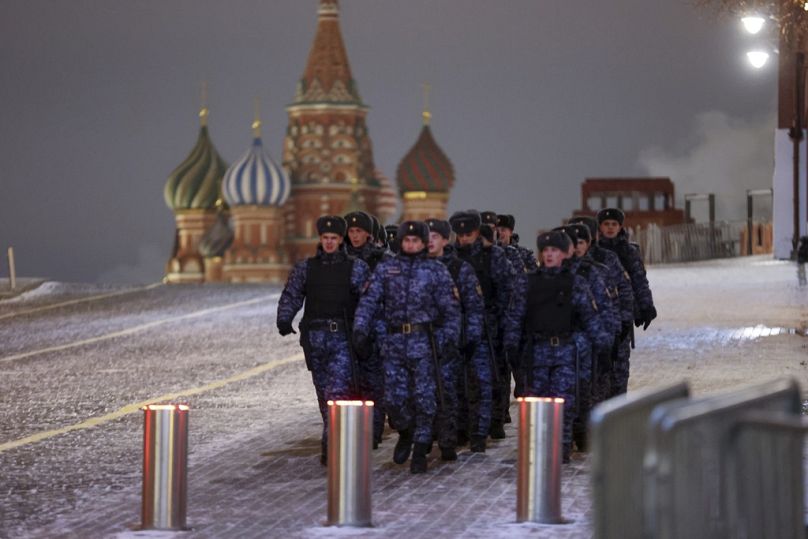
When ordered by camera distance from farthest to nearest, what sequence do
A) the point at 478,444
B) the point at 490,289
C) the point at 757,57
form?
the point at 757,57
the point at 490,289
the point at 478,444

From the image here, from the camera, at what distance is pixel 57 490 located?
530 inches

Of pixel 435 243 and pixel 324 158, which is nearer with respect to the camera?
pixel 435 243

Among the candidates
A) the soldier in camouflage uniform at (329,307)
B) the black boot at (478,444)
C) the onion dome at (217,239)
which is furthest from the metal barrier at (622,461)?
the onion dome at (217,239)

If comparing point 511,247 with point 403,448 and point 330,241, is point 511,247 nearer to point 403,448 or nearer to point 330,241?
point 330,241

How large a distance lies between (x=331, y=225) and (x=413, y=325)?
118 centimetres

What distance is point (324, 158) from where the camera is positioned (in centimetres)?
18725

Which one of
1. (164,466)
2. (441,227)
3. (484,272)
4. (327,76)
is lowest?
(164,466)

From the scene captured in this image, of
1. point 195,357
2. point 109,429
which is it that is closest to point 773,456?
point 109,429

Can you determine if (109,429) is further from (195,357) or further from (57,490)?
(195,357)

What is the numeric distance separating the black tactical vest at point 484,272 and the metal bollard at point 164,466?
452 centimetres

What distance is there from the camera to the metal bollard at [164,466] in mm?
11148

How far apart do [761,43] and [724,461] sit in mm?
21741

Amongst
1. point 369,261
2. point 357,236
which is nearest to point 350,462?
point 369,261

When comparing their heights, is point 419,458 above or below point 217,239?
below
